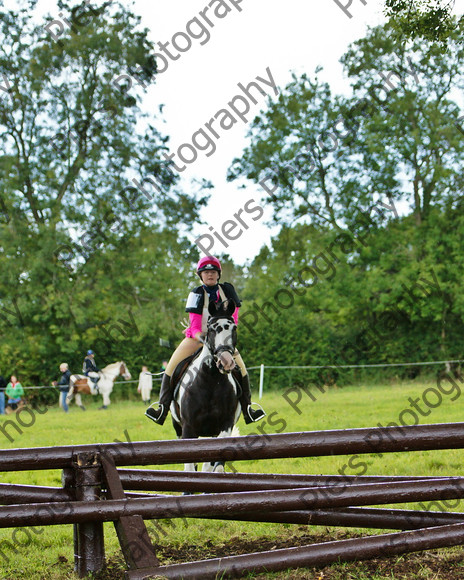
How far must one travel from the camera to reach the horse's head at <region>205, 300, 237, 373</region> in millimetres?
5926

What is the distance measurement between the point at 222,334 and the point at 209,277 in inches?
27.6

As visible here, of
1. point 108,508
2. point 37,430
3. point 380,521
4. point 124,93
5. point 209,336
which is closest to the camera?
point 108,508

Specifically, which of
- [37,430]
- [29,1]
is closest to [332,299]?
[37,430]

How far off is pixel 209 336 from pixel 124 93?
26.4 m

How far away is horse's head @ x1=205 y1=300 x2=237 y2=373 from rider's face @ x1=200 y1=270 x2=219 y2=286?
0.30 metres

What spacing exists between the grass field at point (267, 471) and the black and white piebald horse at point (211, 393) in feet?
3.35

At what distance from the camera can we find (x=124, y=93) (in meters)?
30.3

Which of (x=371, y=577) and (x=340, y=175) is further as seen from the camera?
(x=340, y=175)

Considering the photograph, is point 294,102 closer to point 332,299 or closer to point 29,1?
point 332,299

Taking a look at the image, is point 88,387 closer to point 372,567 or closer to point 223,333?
point 223,333

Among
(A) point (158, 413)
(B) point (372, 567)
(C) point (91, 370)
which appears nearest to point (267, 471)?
(A) point (158, 413)

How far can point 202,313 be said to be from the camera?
21.5 feet

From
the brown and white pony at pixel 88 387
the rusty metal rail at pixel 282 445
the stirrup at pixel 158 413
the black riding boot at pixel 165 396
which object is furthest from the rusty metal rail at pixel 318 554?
the brown and white pony at pixel 88 387

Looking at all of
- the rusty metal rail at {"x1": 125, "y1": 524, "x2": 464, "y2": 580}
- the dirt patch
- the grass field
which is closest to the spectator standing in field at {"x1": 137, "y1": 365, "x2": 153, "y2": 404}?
the grass field
